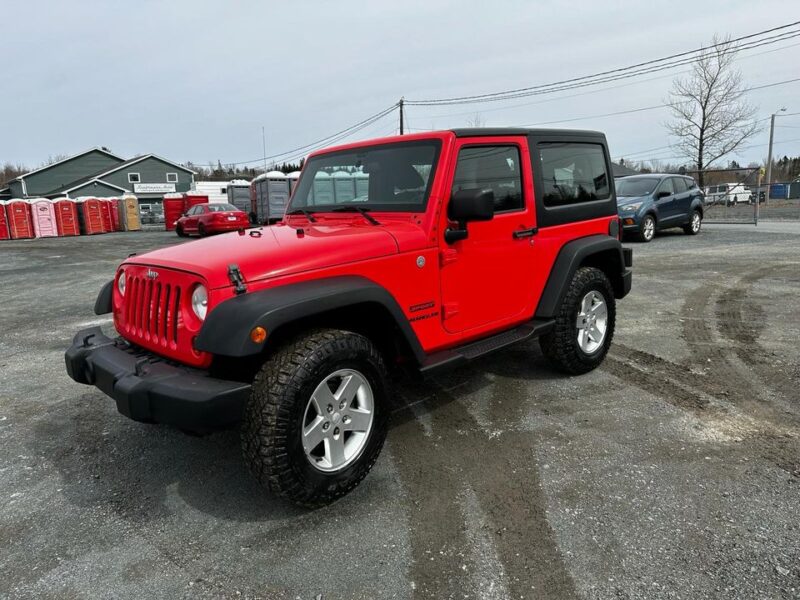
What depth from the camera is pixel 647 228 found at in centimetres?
1428

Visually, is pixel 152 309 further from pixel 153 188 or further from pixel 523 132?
pixel 153 188

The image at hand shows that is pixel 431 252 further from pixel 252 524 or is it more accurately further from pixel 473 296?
pixel 252 524

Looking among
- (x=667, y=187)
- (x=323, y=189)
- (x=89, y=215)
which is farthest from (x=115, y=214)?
(x=323, y=189)

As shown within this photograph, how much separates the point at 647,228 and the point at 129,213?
1071 inches

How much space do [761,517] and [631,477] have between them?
0.61m

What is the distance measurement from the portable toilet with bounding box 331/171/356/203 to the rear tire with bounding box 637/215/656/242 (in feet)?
39.7

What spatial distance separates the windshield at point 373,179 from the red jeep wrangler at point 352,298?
0.04 ft

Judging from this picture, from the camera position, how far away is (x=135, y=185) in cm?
4366

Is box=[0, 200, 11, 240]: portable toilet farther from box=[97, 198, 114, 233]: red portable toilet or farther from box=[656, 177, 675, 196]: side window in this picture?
box=[656, 177, 675, 196]: side window

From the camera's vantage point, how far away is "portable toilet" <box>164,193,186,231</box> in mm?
29438

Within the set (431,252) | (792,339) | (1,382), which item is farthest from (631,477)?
(1,382)

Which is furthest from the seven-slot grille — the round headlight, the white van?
the white van

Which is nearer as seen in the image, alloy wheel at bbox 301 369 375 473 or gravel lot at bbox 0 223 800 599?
gravel lot at bbox 0 223 800 599

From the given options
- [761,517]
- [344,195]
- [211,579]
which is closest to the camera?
[211,579]
